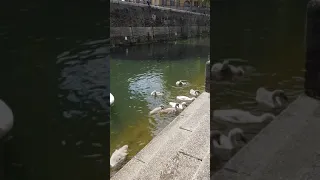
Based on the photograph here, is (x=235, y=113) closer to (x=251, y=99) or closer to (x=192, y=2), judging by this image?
(x=251, y=99)

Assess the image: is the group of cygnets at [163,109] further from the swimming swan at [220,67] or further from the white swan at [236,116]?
the swimming swan at [220,67]

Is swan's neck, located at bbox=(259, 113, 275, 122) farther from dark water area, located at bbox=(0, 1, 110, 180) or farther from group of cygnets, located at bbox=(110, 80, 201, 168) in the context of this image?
group of cygnets, located at bbox=(110, 80, 201, 168)

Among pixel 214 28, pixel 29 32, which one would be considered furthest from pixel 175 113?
pixel 29 32

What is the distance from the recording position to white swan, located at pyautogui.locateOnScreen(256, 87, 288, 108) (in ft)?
4.26

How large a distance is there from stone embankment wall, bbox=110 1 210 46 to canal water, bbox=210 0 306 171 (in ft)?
30.3

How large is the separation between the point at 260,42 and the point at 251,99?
210mm

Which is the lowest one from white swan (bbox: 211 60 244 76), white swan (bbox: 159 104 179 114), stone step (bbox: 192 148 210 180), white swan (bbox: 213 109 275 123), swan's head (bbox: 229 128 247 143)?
white swan (bbox: 159 104 179 114)

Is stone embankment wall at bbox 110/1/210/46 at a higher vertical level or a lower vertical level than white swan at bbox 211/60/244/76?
higher

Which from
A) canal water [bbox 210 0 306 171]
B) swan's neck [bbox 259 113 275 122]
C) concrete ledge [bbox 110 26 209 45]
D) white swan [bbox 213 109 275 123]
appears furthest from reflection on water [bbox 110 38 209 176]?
canal water [bbox 210 0 306 171]

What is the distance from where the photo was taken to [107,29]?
2.75ft

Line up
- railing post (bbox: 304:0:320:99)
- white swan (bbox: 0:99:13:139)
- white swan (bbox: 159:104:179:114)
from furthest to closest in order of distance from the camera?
1. white swan (bbox: 159:104:179:114)
2. railing post (bbox: 304:0:320:99)
3. white swan (bbox: 0:99:13:139)

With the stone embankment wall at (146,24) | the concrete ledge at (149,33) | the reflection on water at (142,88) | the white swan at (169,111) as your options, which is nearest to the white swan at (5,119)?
the reflection on water at (142,88)

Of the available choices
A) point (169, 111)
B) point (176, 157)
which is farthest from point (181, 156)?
point (169, 111)

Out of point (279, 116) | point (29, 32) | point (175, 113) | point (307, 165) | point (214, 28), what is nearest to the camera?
point (29, 32)
